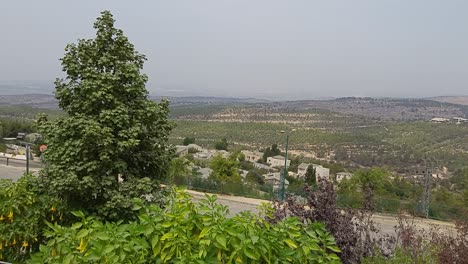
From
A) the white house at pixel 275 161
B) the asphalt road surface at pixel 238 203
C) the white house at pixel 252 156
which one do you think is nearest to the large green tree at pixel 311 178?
the asphalt road surface at pixel 238 203

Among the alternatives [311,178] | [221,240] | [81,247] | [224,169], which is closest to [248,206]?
[311,178]

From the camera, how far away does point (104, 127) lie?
444 cm

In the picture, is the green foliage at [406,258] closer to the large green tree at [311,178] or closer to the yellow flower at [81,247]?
the large green tree at [311,178]

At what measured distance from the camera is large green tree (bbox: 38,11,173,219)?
445 centimetres

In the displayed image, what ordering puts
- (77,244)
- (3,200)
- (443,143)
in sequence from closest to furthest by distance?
(77,244), (3,200), (443,143)

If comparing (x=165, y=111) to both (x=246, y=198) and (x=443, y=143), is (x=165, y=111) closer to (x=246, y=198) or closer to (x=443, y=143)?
(x=246, y=198)

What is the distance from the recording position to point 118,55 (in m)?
5.07

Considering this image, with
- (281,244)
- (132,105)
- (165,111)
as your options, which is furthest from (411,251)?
(132,105)

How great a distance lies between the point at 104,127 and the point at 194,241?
215 cm

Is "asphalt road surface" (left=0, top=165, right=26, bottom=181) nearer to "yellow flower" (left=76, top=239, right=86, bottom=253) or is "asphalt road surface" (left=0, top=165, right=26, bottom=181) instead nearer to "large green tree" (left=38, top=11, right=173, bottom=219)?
"large green tree" (left=38, top=11, right=173, bottom=219)

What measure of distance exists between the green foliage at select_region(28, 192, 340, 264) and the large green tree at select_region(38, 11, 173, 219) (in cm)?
145

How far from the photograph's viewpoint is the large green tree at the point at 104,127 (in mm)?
4453

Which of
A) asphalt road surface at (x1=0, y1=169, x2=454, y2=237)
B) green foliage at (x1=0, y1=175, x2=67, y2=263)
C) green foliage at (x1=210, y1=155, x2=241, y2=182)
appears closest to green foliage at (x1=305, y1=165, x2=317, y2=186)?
asphalt road surface at (x1=0, y1=169, x2=454, y2=237)

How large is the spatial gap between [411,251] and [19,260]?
4.19m
